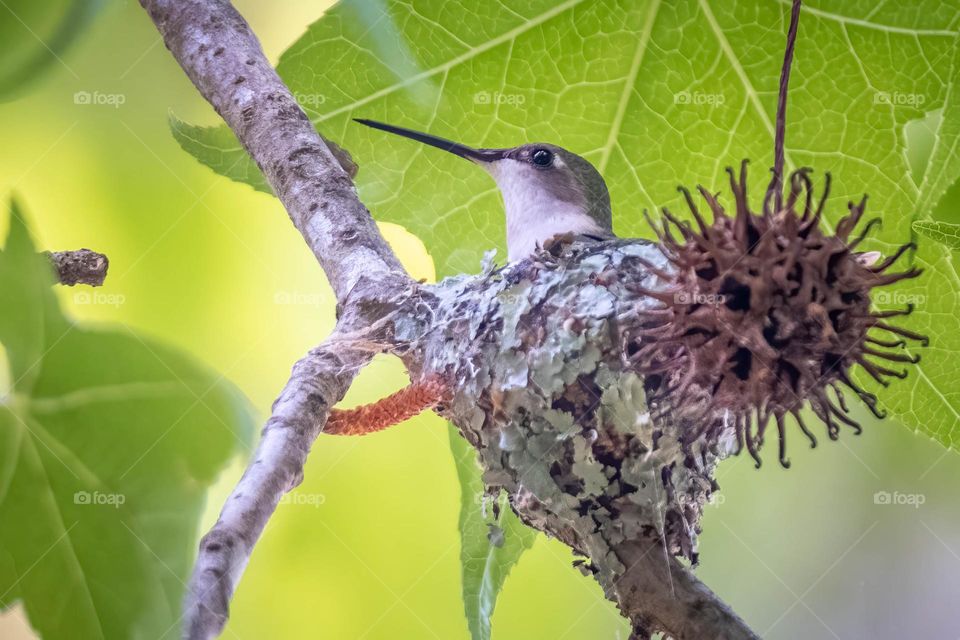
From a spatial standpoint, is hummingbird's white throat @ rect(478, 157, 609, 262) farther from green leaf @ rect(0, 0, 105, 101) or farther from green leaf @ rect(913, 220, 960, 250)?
green leaf @ rect(0, 0, 105, 101)

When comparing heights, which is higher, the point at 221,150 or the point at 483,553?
the point at 221,150

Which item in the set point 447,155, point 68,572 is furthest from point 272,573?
point 447,155

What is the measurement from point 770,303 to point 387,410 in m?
0.48

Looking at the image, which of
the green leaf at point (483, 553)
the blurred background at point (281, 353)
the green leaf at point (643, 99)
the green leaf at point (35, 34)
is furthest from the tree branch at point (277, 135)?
the green leaf at point (35, 34)

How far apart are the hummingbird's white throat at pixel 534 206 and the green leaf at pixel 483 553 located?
17.8 inches

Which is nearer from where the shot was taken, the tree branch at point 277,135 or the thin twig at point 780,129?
the thin twig at point 780,129

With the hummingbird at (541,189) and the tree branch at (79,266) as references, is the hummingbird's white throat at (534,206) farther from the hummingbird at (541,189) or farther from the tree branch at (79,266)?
the tree branch at (79,266)

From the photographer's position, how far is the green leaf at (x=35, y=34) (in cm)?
200

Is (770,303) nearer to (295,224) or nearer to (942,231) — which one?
(942,231)

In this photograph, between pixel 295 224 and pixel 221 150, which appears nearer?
pixel 295 224

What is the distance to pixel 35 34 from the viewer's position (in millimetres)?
Answer: 2031

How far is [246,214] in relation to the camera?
204 centimetres

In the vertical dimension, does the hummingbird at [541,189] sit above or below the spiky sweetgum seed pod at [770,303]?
above

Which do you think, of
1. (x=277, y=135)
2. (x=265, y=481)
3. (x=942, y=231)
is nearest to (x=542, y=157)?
(x=277, y=135)
